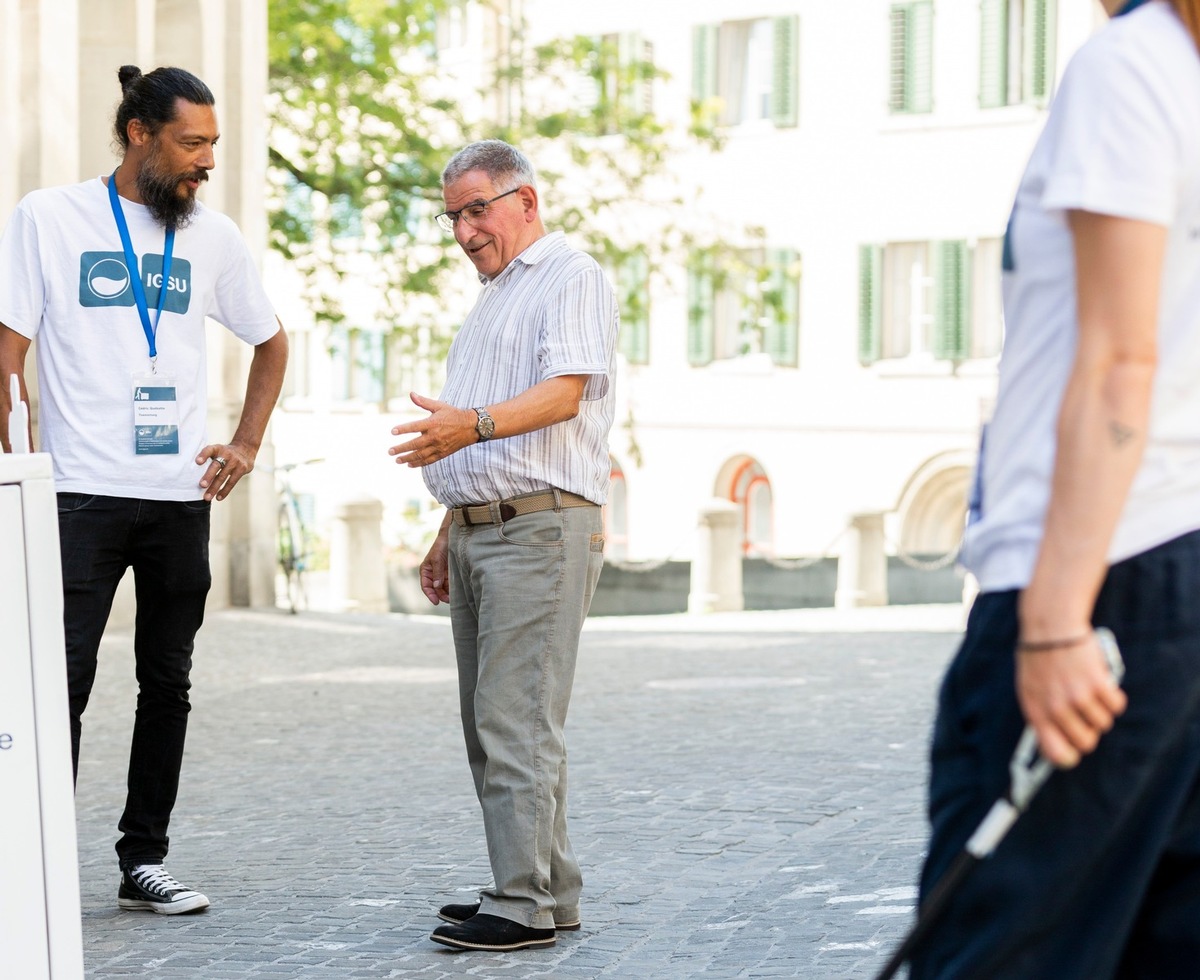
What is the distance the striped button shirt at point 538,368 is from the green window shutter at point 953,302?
26.7 m

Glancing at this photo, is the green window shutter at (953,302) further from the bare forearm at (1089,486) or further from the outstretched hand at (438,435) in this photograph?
the bare forearm at (1089,486)

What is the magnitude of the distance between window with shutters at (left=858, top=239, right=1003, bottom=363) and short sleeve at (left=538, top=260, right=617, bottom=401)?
1047 inches

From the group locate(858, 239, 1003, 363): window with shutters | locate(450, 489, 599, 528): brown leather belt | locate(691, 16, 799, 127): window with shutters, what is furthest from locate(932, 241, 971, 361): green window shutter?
locate(450, 489, 599, 528): brown leather belt

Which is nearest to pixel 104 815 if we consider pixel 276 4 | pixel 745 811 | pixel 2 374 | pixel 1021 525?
pixel 745 811

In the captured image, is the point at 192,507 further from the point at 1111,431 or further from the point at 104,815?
the point at 1111,431

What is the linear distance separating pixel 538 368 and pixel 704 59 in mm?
29982

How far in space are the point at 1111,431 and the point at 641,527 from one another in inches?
1306

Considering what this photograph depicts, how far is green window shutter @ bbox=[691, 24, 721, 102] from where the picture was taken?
1340 inches

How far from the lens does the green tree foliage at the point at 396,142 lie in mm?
20156

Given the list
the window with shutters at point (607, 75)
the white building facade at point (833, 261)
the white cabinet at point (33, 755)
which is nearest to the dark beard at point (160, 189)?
the white cabinet at point (33, 755)

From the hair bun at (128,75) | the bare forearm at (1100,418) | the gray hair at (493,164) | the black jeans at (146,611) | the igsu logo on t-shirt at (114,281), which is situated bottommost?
the black jeans at (146,611)

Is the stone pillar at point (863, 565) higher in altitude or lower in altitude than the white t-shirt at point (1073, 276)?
lower

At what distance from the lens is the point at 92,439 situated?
5016 millimetres

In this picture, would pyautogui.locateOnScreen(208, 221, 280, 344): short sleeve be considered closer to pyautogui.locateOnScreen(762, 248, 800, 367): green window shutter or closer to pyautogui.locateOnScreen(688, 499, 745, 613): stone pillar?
pyautogui.locateOnScreen(688, 499, 745, 613): stone pillar
